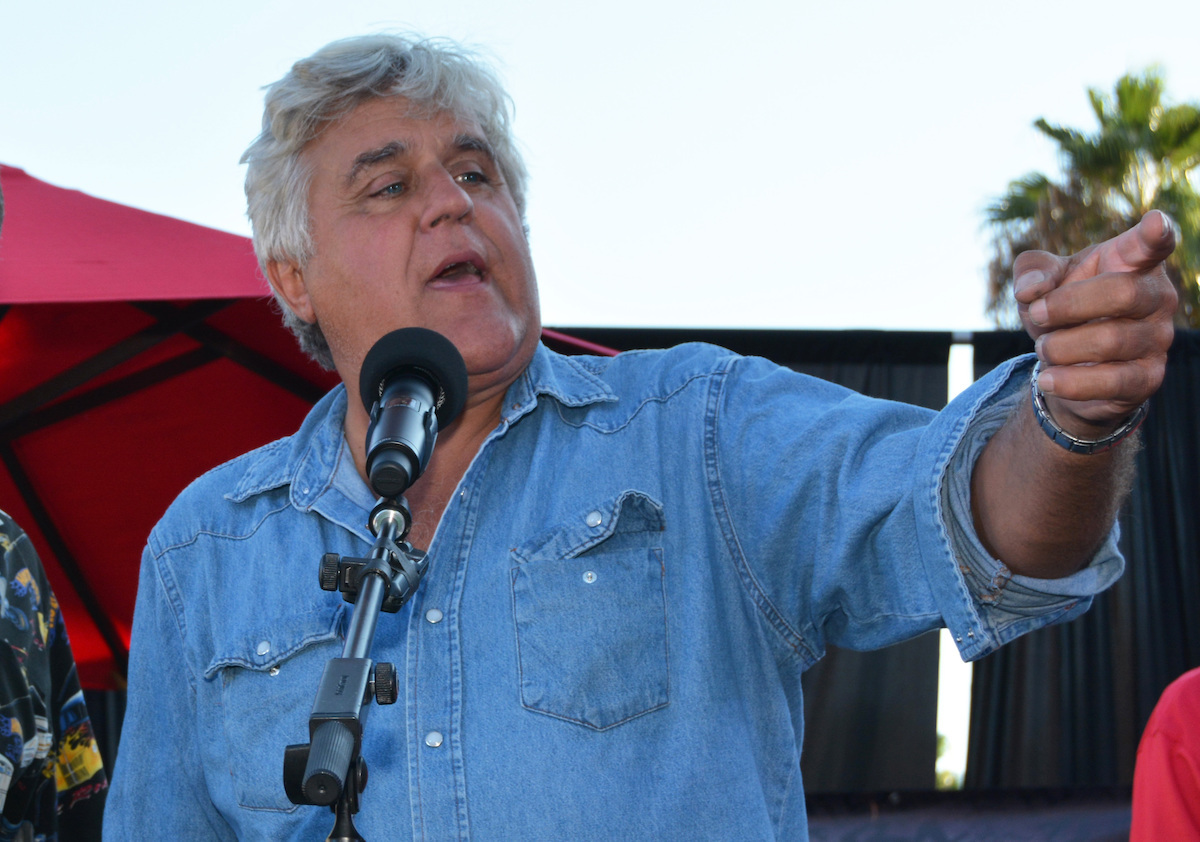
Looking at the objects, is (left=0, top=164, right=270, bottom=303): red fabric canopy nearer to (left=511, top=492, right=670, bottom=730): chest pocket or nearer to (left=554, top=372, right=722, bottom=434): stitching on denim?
(left=554, top=372, right=722, bottom=434): stitching on denim

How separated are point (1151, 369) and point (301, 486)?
1.37 metres

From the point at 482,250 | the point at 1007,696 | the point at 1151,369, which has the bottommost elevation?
the point at 1007,696

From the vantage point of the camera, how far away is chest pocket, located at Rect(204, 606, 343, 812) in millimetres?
1616

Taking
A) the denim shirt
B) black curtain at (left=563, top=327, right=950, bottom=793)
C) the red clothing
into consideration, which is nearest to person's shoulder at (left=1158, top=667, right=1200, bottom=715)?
the red clothing

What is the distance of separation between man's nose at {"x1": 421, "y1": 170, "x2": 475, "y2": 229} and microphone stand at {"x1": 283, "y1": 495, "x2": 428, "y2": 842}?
906 mm

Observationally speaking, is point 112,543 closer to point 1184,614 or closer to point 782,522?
point 782,522

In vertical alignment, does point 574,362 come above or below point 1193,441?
below

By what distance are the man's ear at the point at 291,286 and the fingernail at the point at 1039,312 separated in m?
1.50

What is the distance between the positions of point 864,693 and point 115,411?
3.43 m

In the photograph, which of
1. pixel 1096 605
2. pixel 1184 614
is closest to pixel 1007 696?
pixel 1096 605

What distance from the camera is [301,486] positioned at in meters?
1.85

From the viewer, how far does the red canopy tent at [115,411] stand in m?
3.00

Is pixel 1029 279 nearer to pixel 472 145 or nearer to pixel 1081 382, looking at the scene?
pixel 1081 382

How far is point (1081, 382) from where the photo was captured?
962 millimetres
